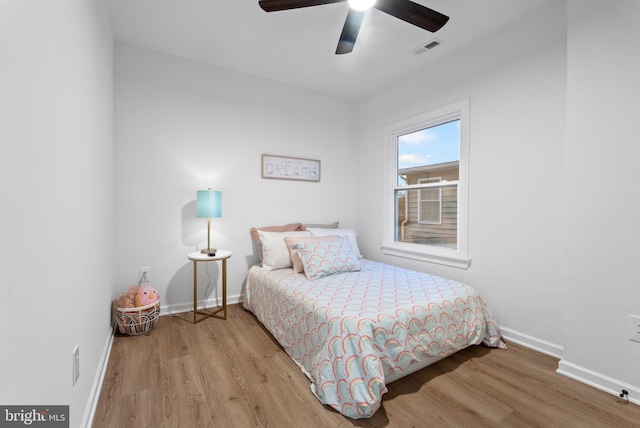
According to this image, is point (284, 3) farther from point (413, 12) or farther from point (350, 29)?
point (413, 12)

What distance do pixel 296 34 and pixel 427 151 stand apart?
185 centimetres

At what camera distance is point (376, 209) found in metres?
3.93

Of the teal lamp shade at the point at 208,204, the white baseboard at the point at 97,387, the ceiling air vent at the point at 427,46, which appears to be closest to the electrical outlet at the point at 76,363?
the white baseboard at the point at 97,387

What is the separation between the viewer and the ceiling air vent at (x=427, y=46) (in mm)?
2733

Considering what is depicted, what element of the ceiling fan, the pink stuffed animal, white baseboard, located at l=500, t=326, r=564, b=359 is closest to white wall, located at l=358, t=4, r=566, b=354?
white baseboard, located at l=500, t=326, r=564, b=359

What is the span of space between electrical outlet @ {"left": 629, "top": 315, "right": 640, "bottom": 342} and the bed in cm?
80

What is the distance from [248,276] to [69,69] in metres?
2.34

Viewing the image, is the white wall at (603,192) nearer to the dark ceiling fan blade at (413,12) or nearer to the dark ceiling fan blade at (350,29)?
the dark ceiling fan blade at (413,12)

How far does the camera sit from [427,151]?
334cm

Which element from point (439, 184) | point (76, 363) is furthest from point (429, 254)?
point (76, 363)

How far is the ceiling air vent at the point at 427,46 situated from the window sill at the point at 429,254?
2025 millimetres

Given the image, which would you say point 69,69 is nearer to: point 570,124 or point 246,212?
point 246,212

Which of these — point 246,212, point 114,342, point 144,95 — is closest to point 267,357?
point 114,342

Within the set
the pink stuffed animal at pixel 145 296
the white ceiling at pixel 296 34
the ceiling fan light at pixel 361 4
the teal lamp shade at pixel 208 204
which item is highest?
the white ceiling at pixel 296 34
